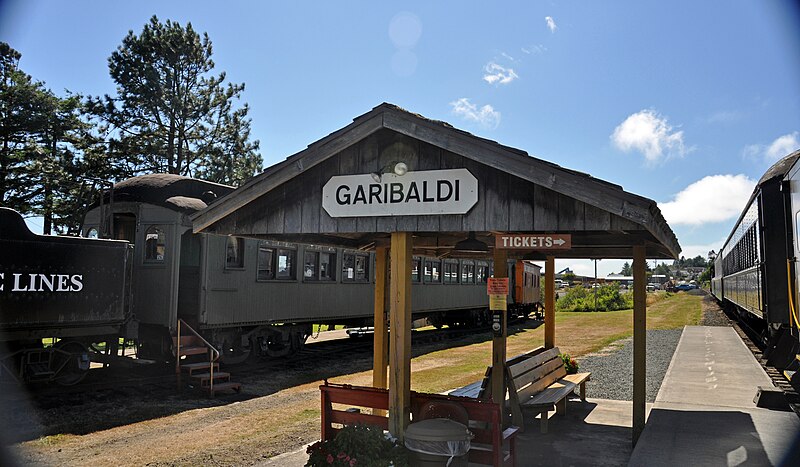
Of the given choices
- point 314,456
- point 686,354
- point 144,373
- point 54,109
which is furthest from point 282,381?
point 54,109

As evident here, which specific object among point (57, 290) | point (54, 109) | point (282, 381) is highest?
point (54, 109)

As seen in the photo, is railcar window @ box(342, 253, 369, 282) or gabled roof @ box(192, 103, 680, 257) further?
railcar window @ box(342, 253, 369, 282)

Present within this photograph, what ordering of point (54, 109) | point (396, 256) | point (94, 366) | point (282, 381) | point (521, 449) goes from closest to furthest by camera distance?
point (396, 256)
point (521, 449)
point (282, 381)
point (94, 366)
point (54, 109)

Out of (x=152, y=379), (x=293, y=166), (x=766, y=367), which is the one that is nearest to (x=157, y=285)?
(x=152, y=379)

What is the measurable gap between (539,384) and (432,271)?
1372cm

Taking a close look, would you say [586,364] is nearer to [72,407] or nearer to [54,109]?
[72,407]

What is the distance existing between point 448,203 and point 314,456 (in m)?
2.48

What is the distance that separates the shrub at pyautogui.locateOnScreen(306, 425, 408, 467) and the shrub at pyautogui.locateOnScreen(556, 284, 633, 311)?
36028mm

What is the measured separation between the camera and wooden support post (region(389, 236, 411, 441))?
5.35 meters

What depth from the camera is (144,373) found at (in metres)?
12.3

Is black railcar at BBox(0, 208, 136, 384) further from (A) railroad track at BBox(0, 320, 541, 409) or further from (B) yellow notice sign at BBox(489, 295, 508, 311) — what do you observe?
(B) yellow notice sign at BBox(489, 295, 508, 311)

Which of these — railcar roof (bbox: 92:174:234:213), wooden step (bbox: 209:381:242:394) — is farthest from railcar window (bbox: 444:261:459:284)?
wooden step (bbox: 209:381:242:394)

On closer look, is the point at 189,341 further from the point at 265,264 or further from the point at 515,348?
the point at 515,348

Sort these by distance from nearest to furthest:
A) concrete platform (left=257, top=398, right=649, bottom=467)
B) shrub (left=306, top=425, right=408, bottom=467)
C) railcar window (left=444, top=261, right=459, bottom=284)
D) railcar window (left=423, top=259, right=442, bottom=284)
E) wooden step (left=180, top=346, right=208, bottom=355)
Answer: shrub (left=306, top=425, right=408, bottom=467) < concrete platform (left=257, top=398, right=649, bottom=467) < wooden step (left=180, top=346, right=208, bottom=355) < railcar window (left=423, top=259, right=442, bottom=284) < railcar window (left=444, top=261, right=459, bottom=284)
